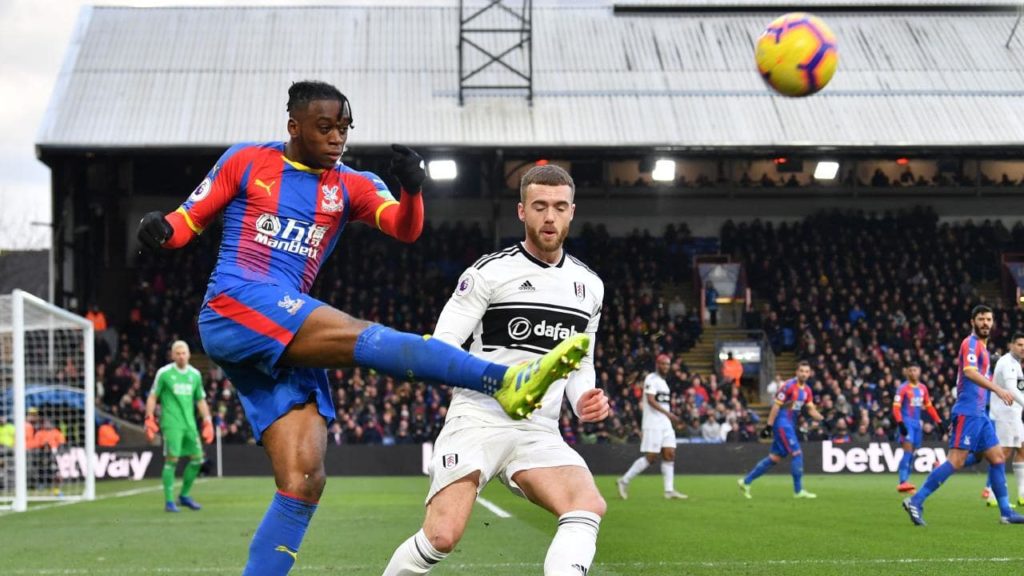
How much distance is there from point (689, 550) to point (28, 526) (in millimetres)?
7620

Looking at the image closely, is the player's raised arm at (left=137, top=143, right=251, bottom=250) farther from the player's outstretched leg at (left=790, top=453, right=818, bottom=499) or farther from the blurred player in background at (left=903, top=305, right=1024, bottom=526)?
the player's outstretched leg at (left=790, top=453, right=818, bottom=499)

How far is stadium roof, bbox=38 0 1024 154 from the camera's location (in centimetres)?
3133

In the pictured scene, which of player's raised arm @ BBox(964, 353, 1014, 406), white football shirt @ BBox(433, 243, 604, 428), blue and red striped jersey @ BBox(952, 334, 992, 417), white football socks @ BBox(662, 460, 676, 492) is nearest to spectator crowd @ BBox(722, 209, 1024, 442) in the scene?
white football socks @ BBox(662, 460, 676, 492)

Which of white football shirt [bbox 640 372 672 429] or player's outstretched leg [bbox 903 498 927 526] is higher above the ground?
white football shirt [bbox 640 372 672 429]

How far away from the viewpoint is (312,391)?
18.6 ft

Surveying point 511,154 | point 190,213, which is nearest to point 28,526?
point 190,213

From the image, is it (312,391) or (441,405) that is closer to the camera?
(312,391)

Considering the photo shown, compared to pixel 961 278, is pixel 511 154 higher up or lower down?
higher up

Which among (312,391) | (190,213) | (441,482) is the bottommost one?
(441,482)

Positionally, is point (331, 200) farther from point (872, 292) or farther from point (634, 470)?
point (872, 292)

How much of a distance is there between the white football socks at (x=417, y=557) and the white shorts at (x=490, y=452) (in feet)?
0.89

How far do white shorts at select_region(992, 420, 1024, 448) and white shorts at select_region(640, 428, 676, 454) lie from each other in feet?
16.1

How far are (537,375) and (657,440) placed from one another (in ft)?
49.8

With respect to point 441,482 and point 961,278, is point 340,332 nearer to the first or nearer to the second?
point 441,482
